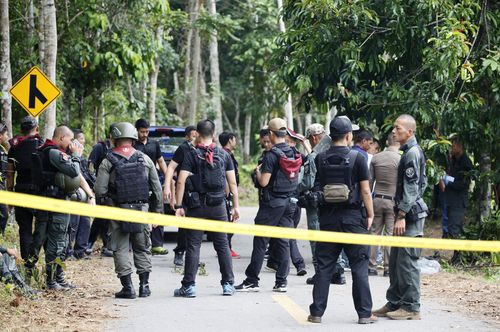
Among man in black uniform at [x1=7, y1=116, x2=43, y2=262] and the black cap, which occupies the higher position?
the black cap

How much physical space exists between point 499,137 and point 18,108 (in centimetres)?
1256

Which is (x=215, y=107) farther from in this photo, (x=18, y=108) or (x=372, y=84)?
(x=372, y=84)

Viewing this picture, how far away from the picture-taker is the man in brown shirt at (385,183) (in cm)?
1333

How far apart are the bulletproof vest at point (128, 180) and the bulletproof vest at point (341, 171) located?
2.43 meters

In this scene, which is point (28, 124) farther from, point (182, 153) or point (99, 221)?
point (99, 221)

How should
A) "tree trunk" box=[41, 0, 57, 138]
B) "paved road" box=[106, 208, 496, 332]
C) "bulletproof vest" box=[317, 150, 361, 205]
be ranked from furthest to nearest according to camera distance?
"tree trunk" box=[41, 0, 57, 138] → "bulletproof vest" box=[317, 150, 361, 205] → "paved road" box=[106, 208, 496, 332]

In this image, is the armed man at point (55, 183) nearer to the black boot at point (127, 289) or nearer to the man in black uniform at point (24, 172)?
the man in black uniform at point (24, 172)

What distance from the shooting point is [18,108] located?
2309cm

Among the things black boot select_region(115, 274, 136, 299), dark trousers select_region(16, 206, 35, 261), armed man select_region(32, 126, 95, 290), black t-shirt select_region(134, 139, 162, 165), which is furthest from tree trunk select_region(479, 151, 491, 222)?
dark trousers select_region(16, 206, 35, 261)

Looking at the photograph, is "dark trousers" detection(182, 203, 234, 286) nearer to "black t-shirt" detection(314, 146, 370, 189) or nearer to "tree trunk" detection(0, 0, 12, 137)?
"black t-shirt" detection(314, 146, 370, 189)

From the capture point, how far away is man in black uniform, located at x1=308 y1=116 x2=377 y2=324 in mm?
9609

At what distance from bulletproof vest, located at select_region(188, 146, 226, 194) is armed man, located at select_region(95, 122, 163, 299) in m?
0.53

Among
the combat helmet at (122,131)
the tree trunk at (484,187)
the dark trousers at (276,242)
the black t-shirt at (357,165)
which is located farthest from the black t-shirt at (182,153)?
the tree trunk at (484,187)

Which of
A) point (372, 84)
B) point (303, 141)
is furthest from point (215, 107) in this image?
point (303, 141)
